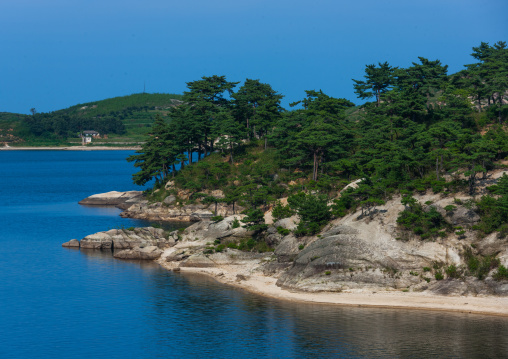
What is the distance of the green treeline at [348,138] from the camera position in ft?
229

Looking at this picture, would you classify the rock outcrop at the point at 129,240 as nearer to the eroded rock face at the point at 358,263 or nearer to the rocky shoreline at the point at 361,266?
the rocky shoreline at the point at 361,266

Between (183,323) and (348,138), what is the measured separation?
53.0 meters

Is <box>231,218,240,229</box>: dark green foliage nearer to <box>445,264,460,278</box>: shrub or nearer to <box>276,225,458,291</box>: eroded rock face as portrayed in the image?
<box>276,225,458,291</box>: eroded rock face

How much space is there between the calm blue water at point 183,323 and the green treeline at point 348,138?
16.1 meters

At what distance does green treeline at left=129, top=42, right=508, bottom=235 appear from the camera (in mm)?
69812

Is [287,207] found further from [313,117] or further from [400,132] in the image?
[313,117]

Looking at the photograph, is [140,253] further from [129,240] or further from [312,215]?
[312,215]

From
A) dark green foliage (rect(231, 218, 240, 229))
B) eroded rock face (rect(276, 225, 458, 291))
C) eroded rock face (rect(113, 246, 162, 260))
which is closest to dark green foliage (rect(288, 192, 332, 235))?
eroded rock face (rect(276, 225, 458, 291))

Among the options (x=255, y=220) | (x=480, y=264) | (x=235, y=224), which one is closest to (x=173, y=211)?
(x=235, y=224)

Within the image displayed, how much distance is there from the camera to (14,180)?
18512 cm

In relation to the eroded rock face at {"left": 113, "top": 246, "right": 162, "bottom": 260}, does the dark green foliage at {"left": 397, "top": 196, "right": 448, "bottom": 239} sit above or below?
above

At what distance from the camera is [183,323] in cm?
5378

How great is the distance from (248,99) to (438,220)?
215ft

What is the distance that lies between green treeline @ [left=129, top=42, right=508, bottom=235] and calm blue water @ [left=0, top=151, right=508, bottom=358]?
16070 mm
